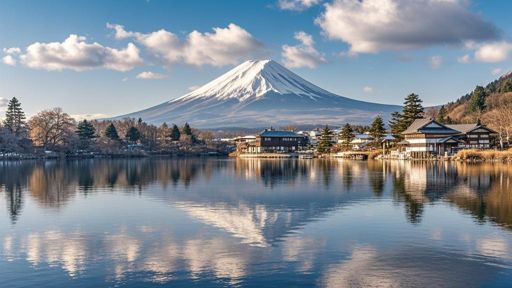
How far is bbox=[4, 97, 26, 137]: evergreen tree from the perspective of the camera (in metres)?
72.8

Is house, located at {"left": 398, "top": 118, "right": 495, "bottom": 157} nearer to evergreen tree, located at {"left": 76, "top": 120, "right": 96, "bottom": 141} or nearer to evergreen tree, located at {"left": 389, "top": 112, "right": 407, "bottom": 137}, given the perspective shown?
evergreen tree, located at {"left": 389, "top": 112, "right": 407, "bottom": 137}

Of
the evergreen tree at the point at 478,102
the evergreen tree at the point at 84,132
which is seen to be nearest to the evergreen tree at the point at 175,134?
the evergreen tree at the point at 84,132

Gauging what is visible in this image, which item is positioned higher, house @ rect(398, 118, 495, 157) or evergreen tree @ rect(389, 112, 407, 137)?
evergreen tree @ rect(389, 112, 407, 137)

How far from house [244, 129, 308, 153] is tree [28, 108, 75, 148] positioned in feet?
90.5

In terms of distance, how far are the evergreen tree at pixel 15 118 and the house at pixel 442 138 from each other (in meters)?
53.2

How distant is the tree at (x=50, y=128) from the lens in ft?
240

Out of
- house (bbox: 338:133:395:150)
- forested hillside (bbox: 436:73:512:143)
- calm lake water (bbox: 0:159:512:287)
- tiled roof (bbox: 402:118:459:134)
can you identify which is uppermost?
forested hillside (bbox: 436:73:512:143)

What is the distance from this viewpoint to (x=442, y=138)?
5194cm

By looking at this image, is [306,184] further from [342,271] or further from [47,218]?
[342,271]

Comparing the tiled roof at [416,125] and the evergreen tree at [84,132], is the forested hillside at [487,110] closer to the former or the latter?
the tiled roof at [416,125]

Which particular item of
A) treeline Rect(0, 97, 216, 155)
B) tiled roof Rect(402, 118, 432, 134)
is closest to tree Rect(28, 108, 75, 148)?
treeline Rect(0, 97, 216, 155)

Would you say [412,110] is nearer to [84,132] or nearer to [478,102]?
[478,102]

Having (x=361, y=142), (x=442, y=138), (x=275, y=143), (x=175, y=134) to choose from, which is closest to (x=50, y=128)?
(x=175, y=134)

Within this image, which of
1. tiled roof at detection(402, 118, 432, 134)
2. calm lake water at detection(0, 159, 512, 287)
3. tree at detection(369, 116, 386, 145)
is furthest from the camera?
tree at detection(369, 116, 386, 145)
